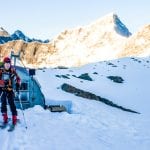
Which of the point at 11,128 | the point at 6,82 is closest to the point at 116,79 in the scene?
the point at 6,82

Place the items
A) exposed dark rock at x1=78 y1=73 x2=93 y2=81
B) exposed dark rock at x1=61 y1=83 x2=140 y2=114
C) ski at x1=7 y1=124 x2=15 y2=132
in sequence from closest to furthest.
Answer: ski at x1=7 y1=124 x2=15 y2=132 → exposed dark rock at x1=61 y1=83 x2=140 y2=114 → exposed dark rock at x1=78 y1=73 x2=93 y2=81

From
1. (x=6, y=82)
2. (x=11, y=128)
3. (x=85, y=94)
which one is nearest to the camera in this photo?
(x=11, y=128)

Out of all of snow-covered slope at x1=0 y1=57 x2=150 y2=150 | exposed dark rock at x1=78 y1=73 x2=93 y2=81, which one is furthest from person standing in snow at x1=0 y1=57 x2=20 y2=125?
exposed dark rock at x1=78 y1=73 x2=93 y2=81

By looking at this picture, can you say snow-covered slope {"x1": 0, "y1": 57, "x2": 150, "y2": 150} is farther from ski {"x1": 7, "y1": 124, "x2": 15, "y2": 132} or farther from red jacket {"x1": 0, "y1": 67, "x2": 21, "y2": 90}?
red jacket {"x1": 0, "y1": 67, "x2": 21, "y2": 90}

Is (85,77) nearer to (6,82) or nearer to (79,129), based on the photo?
(79,129)

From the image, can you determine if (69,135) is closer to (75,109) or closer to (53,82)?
(75,109)

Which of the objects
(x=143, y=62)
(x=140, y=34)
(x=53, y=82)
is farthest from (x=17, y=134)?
(x=140, y=34)

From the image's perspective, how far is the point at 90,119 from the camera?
19.6 m

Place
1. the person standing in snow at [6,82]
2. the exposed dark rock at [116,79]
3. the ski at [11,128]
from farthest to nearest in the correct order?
the exposed dark rock at [116,79] → the person standing in snow at [6,82] → the ski at [11,128]

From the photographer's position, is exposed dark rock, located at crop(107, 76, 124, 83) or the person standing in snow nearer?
the person standing in snow

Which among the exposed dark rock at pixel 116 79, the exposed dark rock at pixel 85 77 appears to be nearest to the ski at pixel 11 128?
the exposed dark rock at pixel 85 77

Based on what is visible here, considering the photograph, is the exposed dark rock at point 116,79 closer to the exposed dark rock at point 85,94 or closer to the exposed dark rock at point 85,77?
the exposed dark rock at point 85,77

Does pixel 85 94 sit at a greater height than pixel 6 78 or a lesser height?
lesser

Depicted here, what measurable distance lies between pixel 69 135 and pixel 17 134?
2.13 meters
